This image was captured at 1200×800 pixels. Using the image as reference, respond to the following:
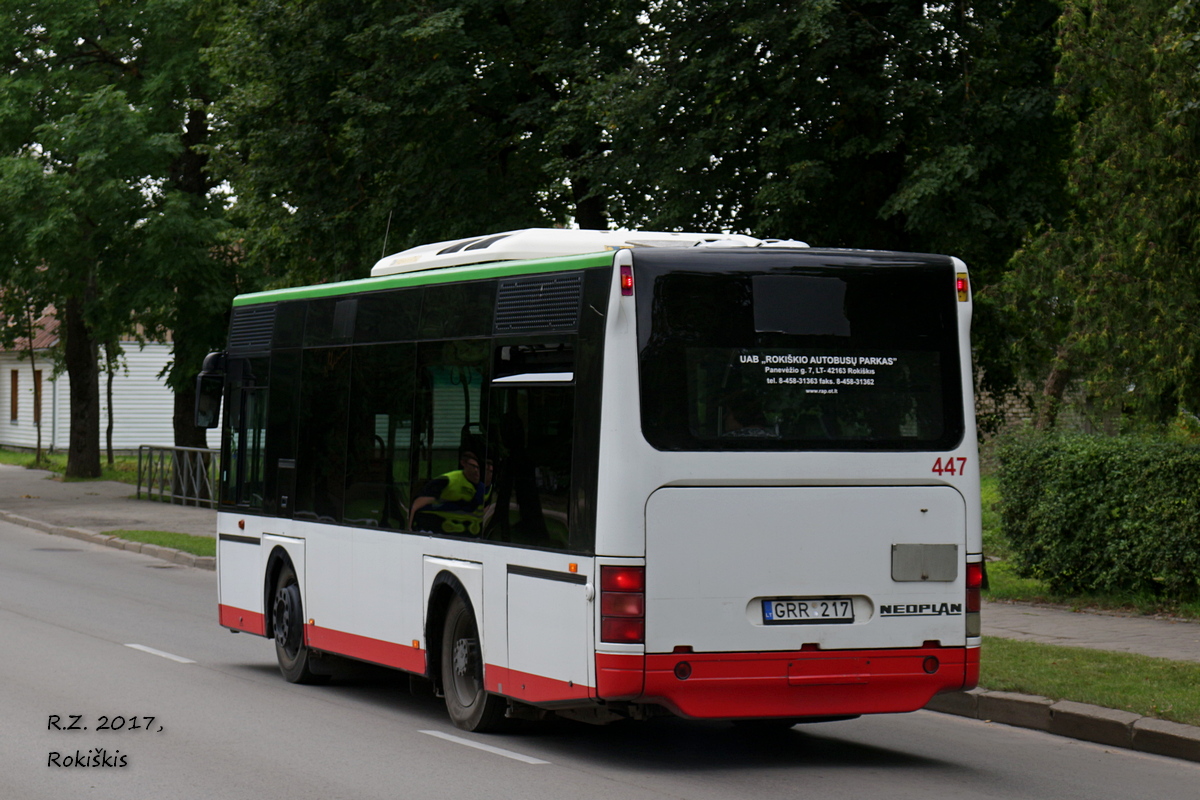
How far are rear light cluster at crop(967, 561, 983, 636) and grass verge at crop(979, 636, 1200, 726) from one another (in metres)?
1.72

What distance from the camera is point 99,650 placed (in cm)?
1320

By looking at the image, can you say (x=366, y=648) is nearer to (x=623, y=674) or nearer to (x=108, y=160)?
(x=623, y=674)

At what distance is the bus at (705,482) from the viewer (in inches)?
327

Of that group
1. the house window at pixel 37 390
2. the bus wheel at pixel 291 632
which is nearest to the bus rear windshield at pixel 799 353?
the bus wheel at pixel 291 632

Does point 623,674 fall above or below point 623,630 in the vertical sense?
below

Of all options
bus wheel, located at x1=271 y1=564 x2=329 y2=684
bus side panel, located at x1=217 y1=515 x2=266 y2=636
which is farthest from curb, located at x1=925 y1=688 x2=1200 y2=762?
bus side panel, located at x1=217 y1=515 x2=266 y2=636

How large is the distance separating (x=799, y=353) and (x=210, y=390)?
618 cm

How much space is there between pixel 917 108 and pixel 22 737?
11.5 m

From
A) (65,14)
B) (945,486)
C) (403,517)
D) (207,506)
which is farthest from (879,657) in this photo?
(65,14)

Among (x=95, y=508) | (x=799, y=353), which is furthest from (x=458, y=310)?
(x=95, y=508)

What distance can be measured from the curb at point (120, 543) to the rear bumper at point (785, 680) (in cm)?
1233

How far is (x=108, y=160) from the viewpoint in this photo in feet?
105

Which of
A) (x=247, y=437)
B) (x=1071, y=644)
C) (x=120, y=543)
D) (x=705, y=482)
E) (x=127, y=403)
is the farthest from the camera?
(x=127, y=403)

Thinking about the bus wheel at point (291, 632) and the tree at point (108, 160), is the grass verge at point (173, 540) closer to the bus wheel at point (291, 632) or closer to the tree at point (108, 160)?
the tree at point (108, 160)
